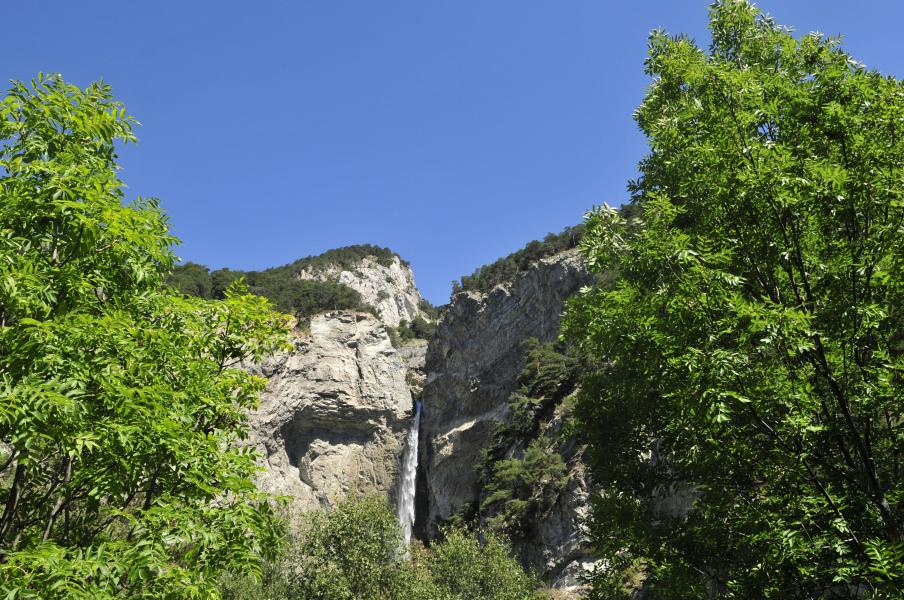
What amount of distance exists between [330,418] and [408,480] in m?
10.8

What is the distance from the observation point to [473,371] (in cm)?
6331

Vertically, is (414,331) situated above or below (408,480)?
above

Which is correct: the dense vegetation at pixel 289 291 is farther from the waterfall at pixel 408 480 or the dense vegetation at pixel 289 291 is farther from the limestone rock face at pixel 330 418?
the waterfall at pixel 408 480

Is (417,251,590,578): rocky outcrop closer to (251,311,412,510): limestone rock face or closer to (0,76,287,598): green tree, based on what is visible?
(251,311,412,510): limestone rock face

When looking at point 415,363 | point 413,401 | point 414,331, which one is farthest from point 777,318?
point 414,331

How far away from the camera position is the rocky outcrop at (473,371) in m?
58.1

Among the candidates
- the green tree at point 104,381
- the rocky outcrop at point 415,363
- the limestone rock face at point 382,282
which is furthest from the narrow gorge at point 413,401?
the green tree at point 104,381

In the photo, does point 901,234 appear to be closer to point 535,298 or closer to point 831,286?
point 831,286

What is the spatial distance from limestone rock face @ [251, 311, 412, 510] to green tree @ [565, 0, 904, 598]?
51.7m

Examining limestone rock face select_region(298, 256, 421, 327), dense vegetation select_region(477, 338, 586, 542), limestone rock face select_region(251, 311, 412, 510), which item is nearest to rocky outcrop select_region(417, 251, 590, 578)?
limestone rock face select_region(251, 311, 412, 510)

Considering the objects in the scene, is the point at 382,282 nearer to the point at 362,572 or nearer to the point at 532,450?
the point at 532,450

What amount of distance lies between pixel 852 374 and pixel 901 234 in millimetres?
1588

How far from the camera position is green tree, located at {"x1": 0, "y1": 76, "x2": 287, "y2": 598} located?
529 cm

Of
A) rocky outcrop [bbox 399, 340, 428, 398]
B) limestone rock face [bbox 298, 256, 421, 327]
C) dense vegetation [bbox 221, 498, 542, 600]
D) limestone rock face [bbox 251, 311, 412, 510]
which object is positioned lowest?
dense vegetation [bbox 221, 498, 542, 600]
